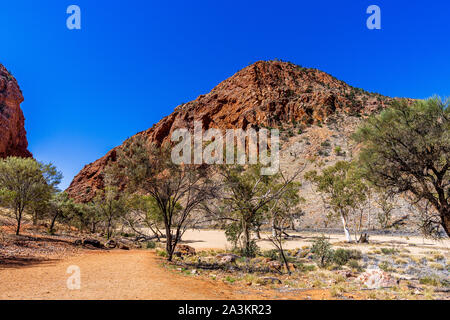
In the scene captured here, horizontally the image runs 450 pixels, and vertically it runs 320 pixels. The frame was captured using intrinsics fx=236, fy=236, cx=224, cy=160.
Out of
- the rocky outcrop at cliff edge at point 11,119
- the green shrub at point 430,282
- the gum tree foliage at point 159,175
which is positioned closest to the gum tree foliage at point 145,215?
the gum tree foliage at point 159,175

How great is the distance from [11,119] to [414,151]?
90.4 m

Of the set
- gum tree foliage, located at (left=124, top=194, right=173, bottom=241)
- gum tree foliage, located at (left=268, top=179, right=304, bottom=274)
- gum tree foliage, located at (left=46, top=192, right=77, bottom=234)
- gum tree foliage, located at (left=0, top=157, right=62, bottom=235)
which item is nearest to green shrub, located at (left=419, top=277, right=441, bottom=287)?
gum tree foliage, located at (left=268, top=179, right=304, bottom=274)

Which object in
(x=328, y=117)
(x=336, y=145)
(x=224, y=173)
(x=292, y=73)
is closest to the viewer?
(x=224, y=173)

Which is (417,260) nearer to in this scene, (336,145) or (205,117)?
(336,145)

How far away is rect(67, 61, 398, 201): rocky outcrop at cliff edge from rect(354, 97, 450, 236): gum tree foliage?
65874 mm

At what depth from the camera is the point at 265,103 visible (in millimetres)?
83062

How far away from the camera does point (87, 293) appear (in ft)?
19.2

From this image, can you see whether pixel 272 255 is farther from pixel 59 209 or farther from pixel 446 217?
pixel 59 209

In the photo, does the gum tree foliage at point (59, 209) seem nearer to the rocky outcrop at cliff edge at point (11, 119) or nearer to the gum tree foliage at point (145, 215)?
the gum tree foliage at point (145, 215)

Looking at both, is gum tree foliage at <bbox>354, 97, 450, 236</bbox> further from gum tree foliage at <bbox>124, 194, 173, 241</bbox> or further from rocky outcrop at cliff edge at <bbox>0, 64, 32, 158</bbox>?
rocky outcrop at cliff edge at <bbox>0, 64, 32, 158</bbox>

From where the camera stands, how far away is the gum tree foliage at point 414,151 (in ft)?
31.7

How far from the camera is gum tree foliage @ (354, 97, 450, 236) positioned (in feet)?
31.7
